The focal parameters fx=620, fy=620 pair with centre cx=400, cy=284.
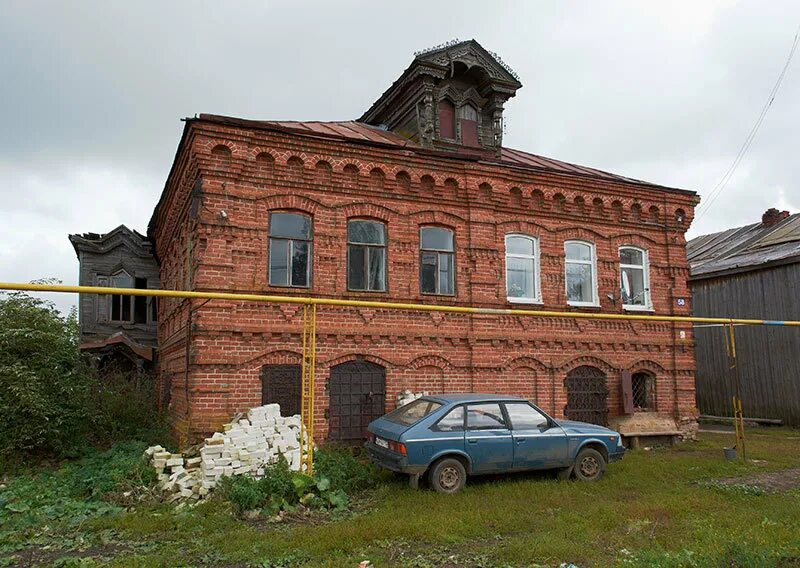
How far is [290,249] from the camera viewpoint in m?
12.1

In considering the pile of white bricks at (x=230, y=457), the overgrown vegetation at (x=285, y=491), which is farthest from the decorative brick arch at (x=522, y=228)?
the overgrown vegetation at (x=285, y=491)

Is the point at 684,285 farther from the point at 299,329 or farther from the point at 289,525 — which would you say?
the point at 289,525

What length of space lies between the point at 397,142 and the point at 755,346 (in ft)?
45.0

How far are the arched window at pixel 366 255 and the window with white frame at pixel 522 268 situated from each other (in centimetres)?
304

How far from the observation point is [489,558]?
22.1ft

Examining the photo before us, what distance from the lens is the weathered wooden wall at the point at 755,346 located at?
18703 mm

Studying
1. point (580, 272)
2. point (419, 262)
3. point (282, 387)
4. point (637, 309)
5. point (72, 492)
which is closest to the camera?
point (72, 492)

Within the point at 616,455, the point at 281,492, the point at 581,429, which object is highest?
the point at 581,429

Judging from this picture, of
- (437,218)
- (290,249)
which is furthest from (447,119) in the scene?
(290,249)

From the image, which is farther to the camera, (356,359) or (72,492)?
(356,359)

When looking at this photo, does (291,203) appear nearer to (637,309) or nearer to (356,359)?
(356,359)

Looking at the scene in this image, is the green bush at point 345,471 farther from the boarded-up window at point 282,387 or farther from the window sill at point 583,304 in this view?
the window sill at point 583,304

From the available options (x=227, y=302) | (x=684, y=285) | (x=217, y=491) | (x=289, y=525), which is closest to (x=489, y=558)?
(x=289, y=525)

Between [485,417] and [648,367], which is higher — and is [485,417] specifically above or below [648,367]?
below
